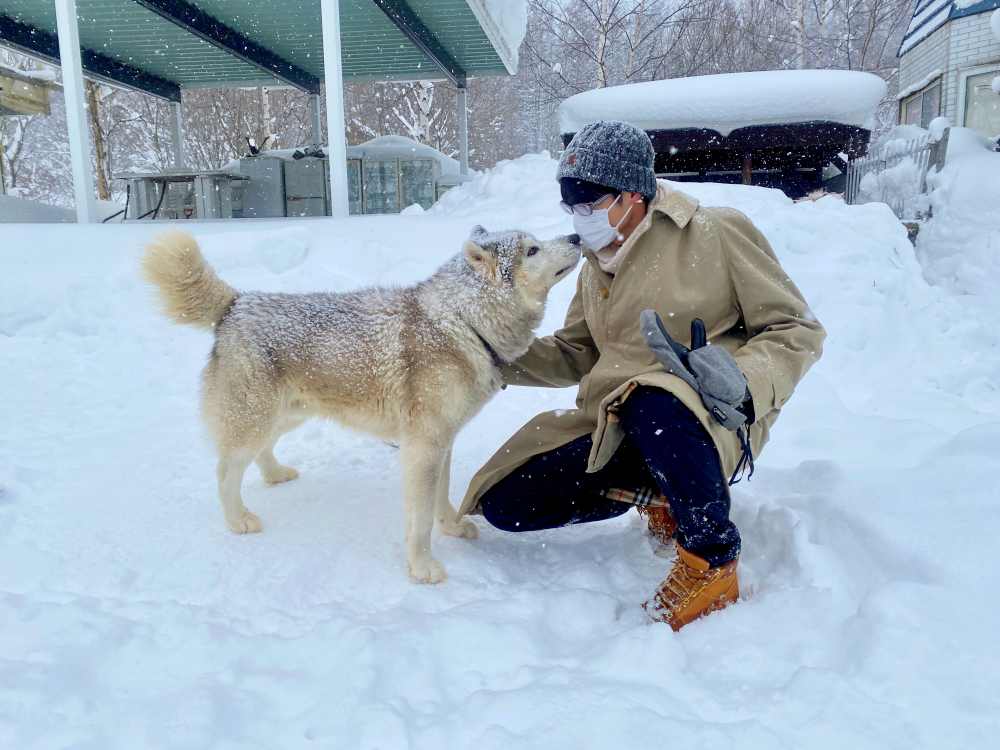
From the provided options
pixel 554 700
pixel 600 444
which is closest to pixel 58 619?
pixel 554 700

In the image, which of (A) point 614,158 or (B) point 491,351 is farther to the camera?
(B) point 491,351

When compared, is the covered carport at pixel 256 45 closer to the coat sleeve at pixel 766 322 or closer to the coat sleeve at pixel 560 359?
the coat sleeve at pixel 560 359

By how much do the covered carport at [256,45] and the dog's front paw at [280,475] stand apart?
476 centimetres

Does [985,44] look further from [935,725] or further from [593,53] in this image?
[935,725]

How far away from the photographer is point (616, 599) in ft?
7.38

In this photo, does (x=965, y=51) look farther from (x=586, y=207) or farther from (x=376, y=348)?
(x=376, y=348)

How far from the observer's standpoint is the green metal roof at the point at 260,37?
9469 millimetres

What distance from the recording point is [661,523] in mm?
2637

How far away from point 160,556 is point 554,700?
5.39 feet

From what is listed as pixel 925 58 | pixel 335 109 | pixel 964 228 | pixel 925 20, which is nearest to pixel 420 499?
pixel 335 109

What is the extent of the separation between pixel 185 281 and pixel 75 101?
256 inches

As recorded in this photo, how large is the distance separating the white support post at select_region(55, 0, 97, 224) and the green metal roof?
169 centimetres

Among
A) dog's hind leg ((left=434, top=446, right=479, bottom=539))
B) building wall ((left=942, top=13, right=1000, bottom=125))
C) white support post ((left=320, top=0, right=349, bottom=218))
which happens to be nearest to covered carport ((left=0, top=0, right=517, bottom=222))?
white support post ((left=320, top=0, right=349, bottom=218))

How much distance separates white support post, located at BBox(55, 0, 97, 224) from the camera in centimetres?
740
